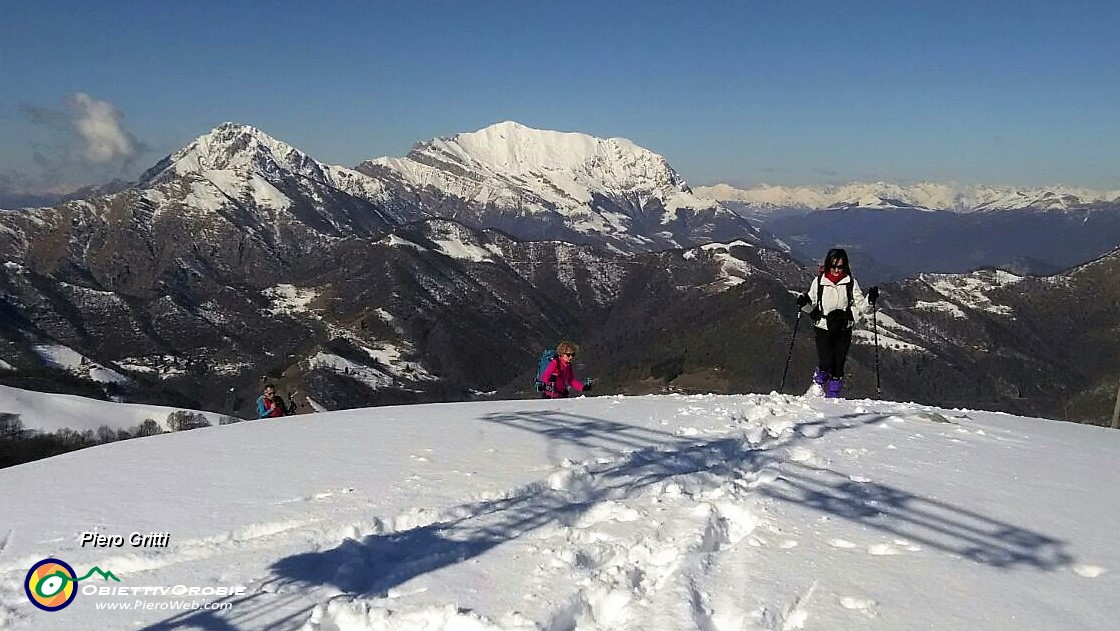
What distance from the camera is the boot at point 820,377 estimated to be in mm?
16703

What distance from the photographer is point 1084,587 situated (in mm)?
5965

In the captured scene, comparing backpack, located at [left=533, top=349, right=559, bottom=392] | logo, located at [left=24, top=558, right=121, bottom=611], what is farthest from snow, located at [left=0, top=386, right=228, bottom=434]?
logo, located at [left=24, top=558, right=121, bottom=611]

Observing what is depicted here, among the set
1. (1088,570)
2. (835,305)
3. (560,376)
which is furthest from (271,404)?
(1088,570)

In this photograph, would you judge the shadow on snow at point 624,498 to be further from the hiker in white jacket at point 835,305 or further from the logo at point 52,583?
the hiker in white jacket at point 835,305

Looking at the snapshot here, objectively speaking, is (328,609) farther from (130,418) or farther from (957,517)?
(130,418)

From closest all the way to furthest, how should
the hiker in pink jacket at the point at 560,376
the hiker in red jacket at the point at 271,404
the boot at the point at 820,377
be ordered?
the boot at the point at 820,377 → the hiker in pink jacket at the point at 560,376 → the hiker in red jacket at the point at 271,404

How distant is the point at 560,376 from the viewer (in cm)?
1798

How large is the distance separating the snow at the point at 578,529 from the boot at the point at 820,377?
16.0 feet

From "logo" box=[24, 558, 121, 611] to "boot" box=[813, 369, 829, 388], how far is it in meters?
14.6

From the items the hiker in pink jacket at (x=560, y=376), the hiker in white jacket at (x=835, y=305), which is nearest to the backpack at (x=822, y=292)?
the hiker in white jacket at (x=835, y=305)

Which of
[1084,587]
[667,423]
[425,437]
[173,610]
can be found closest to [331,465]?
[425,437]

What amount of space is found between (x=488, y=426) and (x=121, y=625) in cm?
719

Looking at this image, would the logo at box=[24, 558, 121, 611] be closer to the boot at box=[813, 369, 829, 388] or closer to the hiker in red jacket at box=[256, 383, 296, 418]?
the hiker in red jacket at box=[256, 383, 296, 418]

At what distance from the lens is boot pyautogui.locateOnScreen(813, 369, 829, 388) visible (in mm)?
16703
